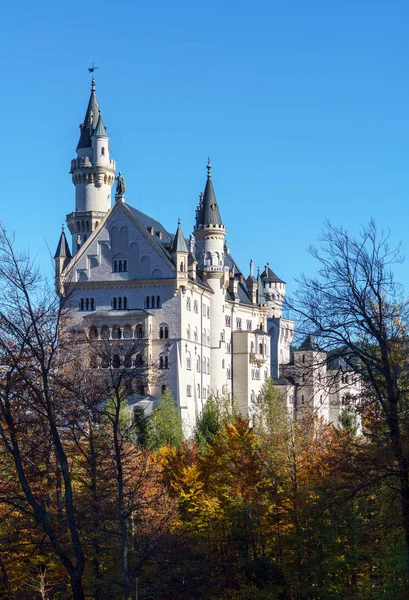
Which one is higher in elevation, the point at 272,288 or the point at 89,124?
the point at 89,124

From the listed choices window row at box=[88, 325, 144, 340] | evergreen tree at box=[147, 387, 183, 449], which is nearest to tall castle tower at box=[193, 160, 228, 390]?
window row at box=[88, 325, 144, 340]

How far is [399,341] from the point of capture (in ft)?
97.1

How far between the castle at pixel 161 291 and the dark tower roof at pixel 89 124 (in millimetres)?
118

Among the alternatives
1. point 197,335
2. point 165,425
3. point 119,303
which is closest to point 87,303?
point 119,303

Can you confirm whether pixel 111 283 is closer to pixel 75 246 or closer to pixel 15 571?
pixel 75 246

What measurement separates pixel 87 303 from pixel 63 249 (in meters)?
7.84

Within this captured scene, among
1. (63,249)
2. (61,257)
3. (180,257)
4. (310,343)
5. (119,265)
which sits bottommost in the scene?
(310,343)

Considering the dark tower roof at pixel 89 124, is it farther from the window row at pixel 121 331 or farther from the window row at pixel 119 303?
the window row at pixel 121 331

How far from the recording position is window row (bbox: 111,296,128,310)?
108 m

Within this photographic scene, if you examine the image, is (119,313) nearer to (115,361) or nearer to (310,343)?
(115,361)

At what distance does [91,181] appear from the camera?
398 feet

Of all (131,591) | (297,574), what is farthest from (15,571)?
(297,574)

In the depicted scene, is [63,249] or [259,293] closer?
[63,249]

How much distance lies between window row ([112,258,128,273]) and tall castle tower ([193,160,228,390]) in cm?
1178
